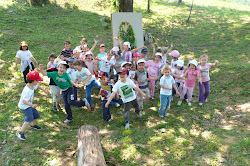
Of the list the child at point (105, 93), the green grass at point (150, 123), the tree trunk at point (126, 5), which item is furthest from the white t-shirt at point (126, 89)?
the tree trunk at point (126, 5)

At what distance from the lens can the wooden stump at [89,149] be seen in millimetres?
3811

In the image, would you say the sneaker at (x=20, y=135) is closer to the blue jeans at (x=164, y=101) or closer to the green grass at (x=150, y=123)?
the green grass at (x=150, y=123)

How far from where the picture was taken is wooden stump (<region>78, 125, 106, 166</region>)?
381 cm

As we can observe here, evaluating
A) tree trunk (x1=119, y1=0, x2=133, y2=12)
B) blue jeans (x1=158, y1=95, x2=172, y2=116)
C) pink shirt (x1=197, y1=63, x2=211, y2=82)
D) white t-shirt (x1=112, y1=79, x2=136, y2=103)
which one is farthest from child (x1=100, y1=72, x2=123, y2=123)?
tree trunk (x1=119, y1=0, x2=133, y2=12)

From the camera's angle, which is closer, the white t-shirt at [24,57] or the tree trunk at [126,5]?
the white t-shirt at [24,57]

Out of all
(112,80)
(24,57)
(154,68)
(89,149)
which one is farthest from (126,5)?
(89,149)

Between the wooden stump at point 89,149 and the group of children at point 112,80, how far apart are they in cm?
100

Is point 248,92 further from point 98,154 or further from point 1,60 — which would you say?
point 1,60

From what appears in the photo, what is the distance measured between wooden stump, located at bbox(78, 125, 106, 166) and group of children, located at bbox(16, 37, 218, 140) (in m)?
1.00

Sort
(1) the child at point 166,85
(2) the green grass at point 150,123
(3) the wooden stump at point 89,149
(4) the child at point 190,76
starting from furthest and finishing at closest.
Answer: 1. (4) the child at point 190,76
2. (1) the child at point 166,85
3. (2) the green grass at point 150,123
4. (3) the wooden stump at point 89,149

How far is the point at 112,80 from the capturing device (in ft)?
19.9

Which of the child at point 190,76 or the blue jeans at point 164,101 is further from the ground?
the child at point 190,76

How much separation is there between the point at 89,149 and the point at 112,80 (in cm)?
252

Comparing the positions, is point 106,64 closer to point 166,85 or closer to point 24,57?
point 166,85
